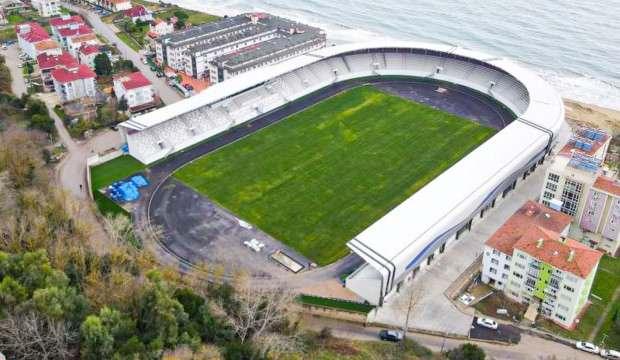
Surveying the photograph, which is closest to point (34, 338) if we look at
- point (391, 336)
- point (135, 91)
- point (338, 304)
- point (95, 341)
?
point (95, 341)

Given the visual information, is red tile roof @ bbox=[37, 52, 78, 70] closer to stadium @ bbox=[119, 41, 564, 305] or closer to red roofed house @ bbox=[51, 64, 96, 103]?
red roofed house @ bbox=[51, 64, 96, 103]

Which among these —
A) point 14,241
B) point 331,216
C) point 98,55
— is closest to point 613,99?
point 331,216

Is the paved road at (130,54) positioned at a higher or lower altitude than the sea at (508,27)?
lower

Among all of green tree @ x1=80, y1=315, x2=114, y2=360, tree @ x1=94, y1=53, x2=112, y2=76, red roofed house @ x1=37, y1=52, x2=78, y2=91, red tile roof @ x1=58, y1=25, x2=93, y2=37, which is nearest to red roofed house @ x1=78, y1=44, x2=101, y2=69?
tree @ x1=94, y1=53, x2=112, y2=76

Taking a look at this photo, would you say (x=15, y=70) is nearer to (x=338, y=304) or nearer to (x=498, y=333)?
(x=338, y=304)

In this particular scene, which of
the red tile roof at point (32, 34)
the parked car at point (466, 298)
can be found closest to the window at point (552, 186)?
the parked car at point (466, 298)

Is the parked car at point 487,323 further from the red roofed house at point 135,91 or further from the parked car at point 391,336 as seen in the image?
the red roofed house at point 135,91
